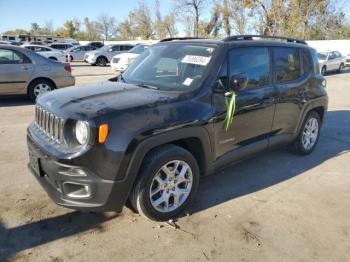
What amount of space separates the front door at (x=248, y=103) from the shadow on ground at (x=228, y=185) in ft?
1.81

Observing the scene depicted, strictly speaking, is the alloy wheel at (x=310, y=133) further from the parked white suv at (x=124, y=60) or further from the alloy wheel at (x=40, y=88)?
the parked white suv at (x=124, y=60)

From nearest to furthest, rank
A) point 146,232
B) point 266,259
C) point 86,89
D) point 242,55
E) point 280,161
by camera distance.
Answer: point 266,259, point 146,232, point 86,89, point 242,55, point 280,161

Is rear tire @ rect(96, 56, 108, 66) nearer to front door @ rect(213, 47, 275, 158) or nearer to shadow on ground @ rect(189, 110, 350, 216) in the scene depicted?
A: shadow on ground @ rect(189, 110, 350, 216)

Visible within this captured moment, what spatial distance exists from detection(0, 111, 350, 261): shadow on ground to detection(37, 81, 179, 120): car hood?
1.13m

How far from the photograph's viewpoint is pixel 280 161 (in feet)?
18.1

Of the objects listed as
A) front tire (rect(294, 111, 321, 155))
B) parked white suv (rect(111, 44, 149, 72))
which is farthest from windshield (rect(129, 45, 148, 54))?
front tire (rect(294, 111, 321, 155))

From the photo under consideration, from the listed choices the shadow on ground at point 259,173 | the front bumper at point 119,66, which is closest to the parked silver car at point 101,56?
the front bumper at point 119,66

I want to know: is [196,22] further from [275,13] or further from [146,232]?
[146,232]

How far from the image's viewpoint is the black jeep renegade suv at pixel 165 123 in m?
3.07

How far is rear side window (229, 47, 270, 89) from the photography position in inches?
161

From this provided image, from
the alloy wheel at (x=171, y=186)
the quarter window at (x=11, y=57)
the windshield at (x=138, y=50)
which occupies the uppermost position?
the windshield at (x=138, y=50)

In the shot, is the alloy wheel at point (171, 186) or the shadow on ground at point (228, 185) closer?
the shadow on ground at point (228, 185)

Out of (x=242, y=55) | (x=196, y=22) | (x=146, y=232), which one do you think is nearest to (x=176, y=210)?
Answer: (x=146, y=232)

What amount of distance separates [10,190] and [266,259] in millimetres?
3028
